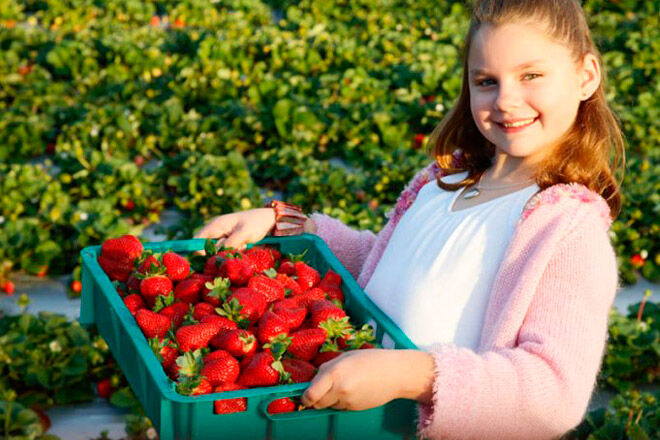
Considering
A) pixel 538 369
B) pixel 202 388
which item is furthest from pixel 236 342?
pixel 538 369

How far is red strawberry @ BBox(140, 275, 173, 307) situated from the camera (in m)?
2.01

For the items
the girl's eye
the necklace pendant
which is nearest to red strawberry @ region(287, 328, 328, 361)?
the necklace pendant

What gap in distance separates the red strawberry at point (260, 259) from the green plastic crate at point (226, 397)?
7.2 inches

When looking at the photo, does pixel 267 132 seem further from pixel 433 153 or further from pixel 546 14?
pixel 546 14

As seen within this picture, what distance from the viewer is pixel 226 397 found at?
5.12 feet

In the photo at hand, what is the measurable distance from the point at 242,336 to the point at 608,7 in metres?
9.06

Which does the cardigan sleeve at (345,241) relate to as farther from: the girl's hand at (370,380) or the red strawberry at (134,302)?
the girl's hand at (370,380)

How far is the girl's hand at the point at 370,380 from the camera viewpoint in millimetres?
1598

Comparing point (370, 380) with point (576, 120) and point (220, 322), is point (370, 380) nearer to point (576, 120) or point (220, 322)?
point (220, 322)

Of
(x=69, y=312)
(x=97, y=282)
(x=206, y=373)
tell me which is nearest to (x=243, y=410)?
(x=206, y=373)

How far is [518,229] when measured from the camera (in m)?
1.90

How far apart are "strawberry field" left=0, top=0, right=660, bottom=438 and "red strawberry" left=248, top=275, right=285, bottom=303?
1159 mm

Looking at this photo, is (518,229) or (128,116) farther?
(128,116)

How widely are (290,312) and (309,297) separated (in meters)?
0.10
